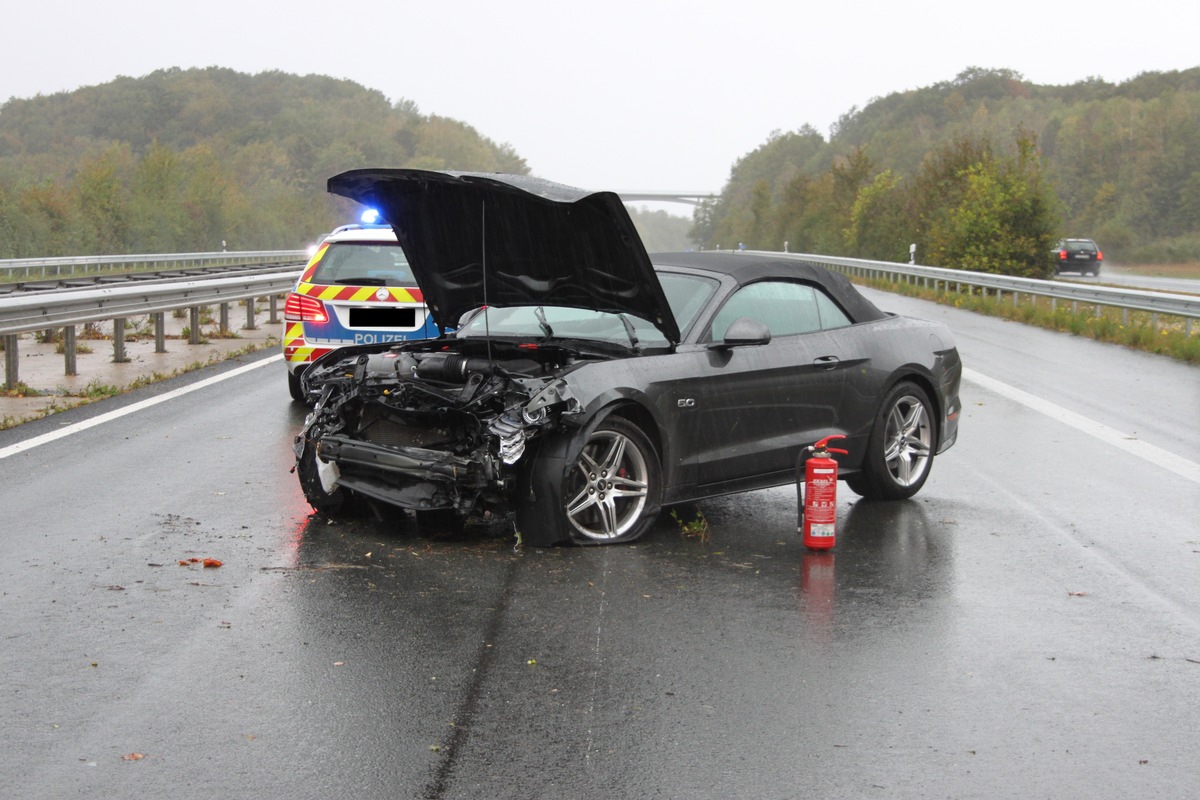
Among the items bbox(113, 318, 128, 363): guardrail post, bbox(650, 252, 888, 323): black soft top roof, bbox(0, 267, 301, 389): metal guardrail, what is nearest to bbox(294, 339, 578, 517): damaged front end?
bbox(650, 252, 888, 323): black soft top roof

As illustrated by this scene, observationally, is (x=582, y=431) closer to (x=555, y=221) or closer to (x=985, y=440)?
(x=555, y=221)

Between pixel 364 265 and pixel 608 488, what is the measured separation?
21.0ft

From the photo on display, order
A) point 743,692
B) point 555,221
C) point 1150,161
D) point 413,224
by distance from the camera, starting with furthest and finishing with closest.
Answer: point 1150,161 < point 413,224 < point 555,221 < point 743,692

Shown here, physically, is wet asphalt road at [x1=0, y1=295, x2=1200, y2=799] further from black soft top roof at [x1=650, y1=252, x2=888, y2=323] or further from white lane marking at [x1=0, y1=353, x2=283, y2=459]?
white lane marking at [x1=0, y1=353, x2=283, y2=459]

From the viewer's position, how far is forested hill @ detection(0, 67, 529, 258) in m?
68.2

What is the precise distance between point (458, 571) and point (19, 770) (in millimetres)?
2920

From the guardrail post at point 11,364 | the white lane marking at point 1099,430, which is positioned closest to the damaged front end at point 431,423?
the white lane marking at point 1099,430

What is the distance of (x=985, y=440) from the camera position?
1163cm

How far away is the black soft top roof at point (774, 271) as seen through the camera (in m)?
8.38

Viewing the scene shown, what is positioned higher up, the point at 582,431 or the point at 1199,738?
the point at 582,431

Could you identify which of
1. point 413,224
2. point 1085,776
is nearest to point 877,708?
point 1085,776

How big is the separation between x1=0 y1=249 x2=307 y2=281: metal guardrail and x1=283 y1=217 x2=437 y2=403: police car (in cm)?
2995

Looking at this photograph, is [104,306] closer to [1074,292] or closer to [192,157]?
[1074,292]

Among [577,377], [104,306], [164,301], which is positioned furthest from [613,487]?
[164,301]
